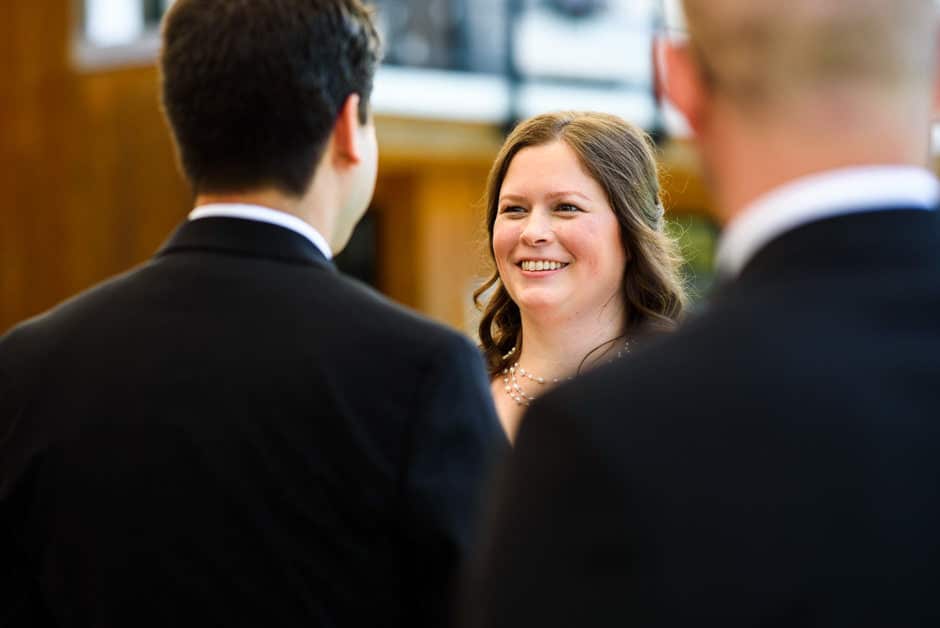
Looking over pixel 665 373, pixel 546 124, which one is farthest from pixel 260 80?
pixel 546 124

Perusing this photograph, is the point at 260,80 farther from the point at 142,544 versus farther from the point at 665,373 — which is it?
the point at 665,373

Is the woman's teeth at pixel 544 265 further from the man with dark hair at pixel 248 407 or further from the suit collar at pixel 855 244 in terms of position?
the suit collar at pixel 855 244

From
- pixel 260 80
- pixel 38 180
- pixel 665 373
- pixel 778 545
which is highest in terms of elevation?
pixel 260 80

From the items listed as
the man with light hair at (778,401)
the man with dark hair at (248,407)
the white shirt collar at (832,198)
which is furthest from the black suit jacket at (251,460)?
the white shirt collar at (832,198)

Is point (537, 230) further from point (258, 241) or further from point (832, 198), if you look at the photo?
point (832, 198)

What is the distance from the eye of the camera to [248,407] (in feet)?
5.10

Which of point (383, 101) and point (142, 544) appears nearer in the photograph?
point (142, 544)

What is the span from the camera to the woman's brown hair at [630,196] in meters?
3.26

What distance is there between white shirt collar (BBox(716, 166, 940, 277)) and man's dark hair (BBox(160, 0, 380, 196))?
0.73m

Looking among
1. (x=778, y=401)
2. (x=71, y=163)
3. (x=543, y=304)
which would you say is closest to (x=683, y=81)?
(x=778, y=401)

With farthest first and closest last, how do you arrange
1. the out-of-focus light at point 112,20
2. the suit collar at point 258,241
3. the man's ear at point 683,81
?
1. the out-of-focus light at point 112,20
2. the suit collar at point 258,241
3. the man's ear at point 683,81

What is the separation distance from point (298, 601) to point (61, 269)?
8.65 metres

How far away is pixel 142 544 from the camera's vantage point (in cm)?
157

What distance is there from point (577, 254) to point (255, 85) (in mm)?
1677
